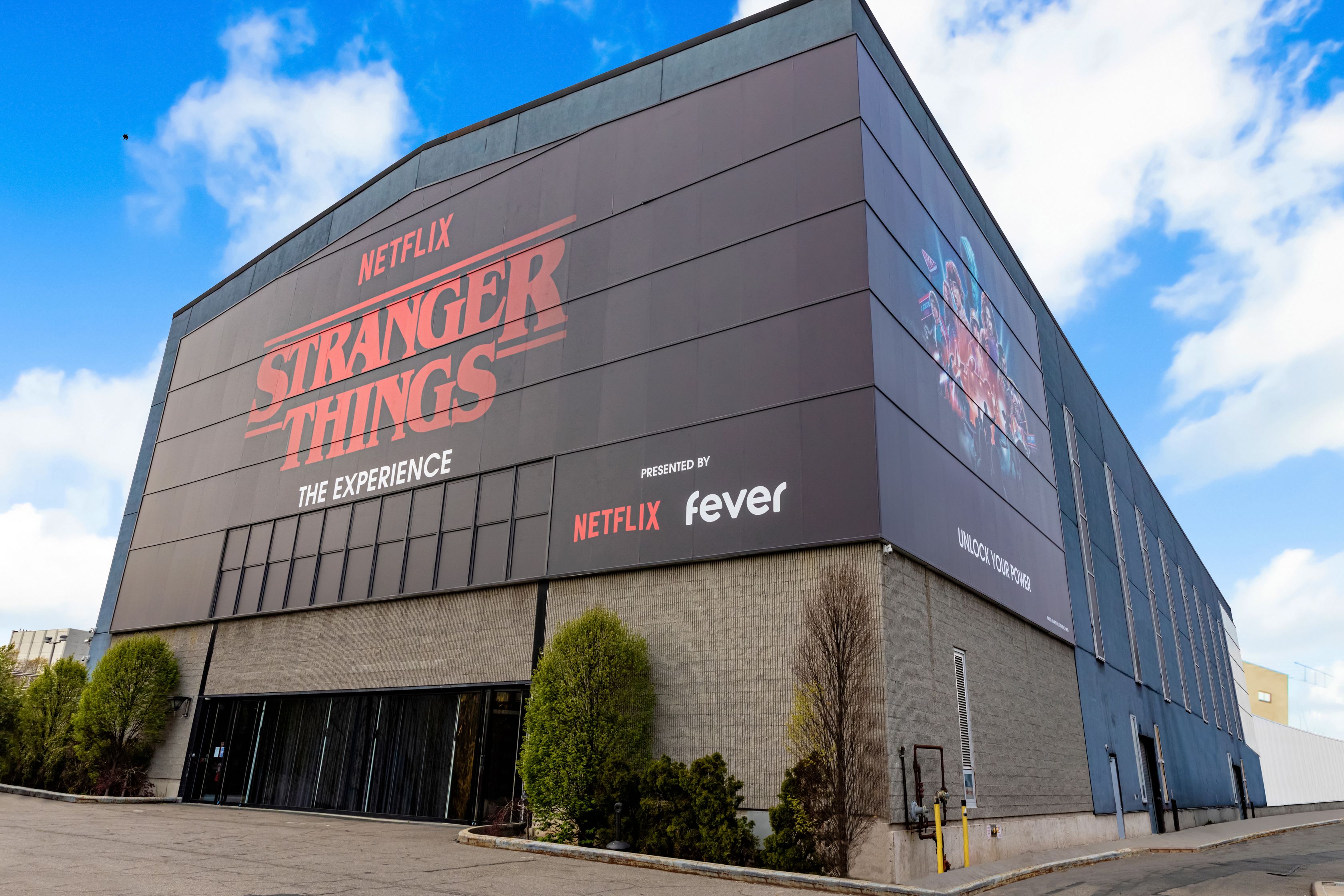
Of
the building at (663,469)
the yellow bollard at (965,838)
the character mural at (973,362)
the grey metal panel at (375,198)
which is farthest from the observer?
the grey metal panel at (375,198)

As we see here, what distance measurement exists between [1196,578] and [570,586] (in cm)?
5491

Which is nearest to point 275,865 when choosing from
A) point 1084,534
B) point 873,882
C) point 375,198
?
point 873,882

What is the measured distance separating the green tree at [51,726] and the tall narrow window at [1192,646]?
51.2 meters

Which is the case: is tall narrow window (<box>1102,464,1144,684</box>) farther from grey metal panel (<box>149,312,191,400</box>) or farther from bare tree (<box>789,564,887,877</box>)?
grey metal panel (<box>149,312,191,400</box>)

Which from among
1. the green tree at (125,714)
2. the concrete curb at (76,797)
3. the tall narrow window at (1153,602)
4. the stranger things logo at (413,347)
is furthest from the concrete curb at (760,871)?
the tall narrow window at (1153,602)

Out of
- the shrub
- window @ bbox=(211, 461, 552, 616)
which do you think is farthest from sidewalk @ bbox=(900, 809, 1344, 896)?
window @ bbox=(211, 461, 552, 616)

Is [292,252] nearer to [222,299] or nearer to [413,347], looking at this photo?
[222,299]

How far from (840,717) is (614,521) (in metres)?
7.09

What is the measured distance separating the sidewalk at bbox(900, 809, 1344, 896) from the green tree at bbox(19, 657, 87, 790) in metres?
26.1

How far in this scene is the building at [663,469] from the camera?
687 inches

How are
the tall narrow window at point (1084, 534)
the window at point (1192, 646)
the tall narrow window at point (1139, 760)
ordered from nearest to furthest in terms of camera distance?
1. the tall narrow window at point (1084, 534)
2. the tall narrow window at point (1139, 760)
3. the window at point (1192, 646)

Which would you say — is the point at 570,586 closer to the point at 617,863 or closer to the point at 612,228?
the point at 617,863

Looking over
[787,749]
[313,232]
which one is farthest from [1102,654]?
[313,232]

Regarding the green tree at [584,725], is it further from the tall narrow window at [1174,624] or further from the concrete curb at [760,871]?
the tall narrow window at [1174,624]
